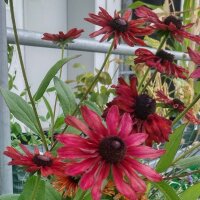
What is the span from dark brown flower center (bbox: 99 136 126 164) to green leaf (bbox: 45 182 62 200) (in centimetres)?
15

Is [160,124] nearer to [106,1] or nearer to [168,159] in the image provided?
[168,159]

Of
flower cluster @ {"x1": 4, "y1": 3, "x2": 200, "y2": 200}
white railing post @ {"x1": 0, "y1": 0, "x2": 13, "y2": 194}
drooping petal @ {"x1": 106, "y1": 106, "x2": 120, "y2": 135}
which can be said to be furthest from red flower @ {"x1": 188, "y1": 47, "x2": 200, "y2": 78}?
white railing post @ {"x1": 0, "y1": 0, "x2": 13, "y2": 194}

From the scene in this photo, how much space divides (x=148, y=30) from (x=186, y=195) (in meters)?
0.21

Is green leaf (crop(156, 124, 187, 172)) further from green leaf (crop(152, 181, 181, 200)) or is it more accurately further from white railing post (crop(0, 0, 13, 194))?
white railing post (crop(0, 0, 13, 194))

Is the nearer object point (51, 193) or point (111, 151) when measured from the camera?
point (111, 151)

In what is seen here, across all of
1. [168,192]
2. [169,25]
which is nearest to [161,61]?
[169,25]

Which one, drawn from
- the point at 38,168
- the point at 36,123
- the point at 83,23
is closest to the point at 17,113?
the point at 36,123

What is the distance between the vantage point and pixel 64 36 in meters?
0.55

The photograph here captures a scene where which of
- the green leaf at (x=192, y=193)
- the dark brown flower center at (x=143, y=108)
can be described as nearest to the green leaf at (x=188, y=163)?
the green leaf at (x=192, y=193)

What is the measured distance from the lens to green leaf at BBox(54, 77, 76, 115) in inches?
20.0

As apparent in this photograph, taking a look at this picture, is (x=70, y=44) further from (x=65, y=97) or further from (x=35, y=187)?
(x=35, y=187)

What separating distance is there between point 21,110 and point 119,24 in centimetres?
15

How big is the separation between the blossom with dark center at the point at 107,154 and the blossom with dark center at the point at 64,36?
0.75 feet

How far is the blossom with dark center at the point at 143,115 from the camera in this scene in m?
0.37
